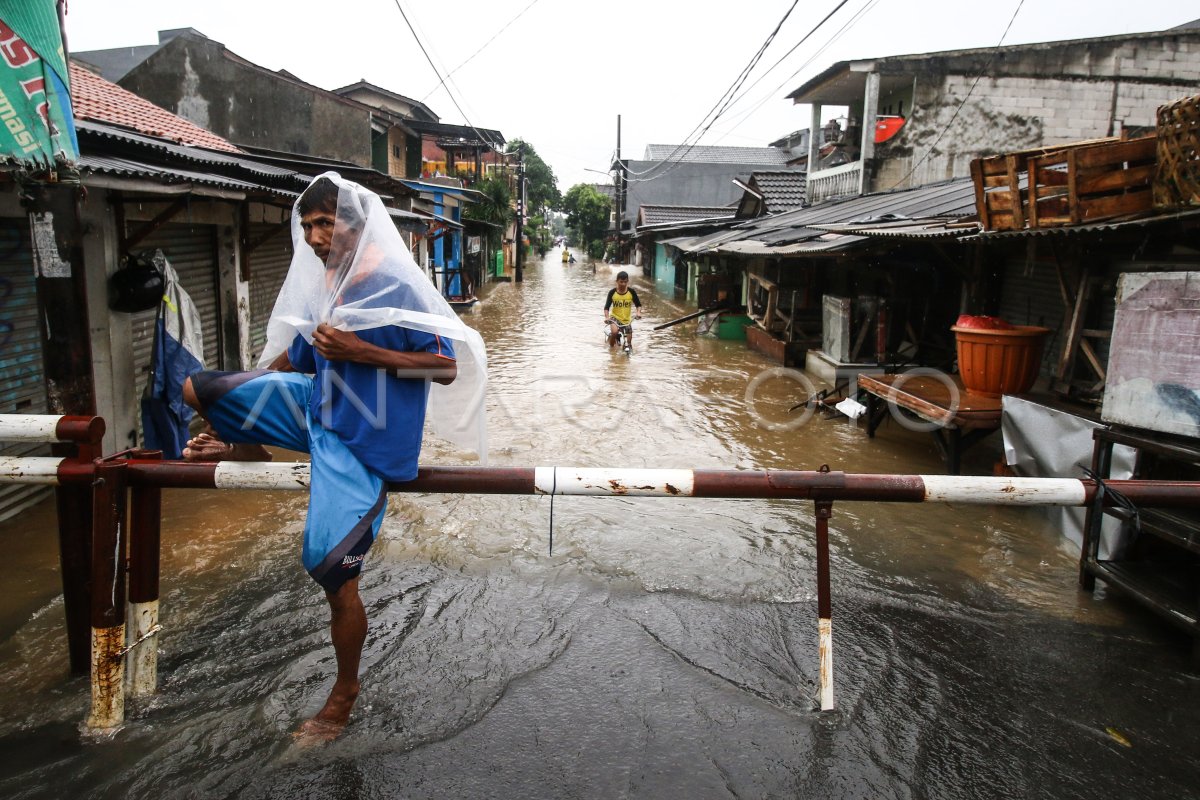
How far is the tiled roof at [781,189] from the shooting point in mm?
21453

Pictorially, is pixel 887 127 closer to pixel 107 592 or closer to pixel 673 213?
pixel 107 592

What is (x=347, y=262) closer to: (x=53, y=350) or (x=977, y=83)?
(x=53, y=350)

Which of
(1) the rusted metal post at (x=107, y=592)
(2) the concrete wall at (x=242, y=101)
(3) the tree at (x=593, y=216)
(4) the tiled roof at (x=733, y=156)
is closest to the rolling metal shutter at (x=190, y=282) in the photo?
(1) the rusted metal post at (x=107, y=592)

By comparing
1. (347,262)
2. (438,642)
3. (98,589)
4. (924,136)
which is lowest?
(438,642)

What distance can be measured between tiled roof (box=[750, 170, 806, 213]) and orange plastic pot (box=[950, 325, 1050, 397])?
15.7 meters

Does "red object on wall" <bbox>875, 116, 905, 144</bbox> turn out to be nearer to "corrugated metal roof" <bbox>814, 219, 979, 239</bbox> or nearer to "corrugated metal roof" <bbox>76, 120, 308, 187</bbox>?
"corrugated metal roof" <bbox>814, 219, 979, 239</bbox>

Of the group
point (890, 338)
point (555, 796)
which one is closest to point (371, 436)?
point (555, 796)

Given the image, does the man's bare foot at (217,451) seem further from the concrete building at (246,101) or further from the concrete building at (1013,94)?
the concrete building at (246,101)

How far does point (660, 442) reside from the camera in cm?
808

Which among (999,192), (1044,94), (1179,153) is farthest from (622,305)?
(1179,153)

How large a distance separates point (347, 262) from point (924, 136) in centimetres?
1561

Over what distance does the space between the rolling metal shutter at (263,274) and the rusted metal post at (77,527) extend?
704 cm

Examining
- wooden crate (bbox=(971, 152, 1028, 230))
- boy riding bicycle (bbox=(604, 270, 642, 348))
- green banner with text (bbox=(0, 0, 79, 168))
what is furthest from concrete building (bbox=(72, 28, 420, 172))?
green banner with text (bbox=(0, 0, 79, 168))

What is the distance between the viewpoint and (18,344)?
5.26 m
